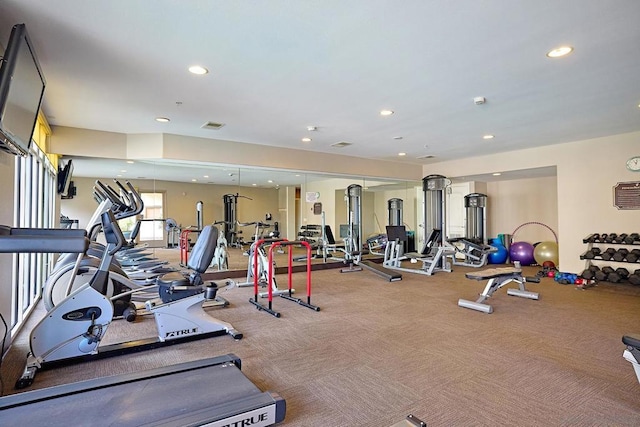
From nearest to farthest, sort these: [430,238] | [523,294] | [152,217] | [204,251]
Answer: [204,251] < [523,294] < [152,217] < [430,238]

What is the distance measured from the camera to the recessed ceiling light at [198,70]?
326cm

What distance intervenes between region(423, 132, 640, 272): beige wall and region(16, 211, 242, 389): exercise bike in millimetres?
6312

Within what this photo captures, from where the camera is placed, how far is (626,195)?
18.7ft

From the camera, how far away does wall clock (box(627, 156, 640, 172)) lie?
557 cm

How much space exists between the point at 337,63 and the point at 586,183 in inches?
218

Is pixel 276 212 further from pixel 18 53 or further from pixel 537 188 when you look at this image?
pixel 537 188

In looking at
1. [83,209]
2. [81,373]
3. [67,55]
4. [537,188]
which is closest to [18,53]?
[67,55]

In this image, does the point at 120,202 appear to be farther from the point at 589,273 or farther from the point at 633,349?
the point at 589,273

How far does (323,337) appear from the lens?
335 centimetres

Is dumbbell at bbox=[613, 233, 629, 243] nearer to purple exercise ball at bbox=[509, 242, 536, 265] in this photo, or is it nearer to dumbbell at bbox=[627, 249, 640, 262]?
dumbbell at bbox=[627, 249, 640, 262]

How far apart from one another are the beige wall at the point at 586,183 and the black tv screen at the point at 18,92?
25.3 feet

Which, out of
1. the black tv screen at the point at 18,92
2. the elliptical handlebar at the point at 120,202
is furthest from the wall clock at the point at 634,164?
the black tv screen at the point at 18,92

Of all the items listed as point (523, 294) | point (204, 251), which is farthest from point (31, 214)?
point (523, 294)

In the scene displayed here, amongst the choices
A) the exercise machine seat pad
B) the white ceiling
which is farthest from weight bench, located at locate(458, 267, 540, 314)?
the exercise machine seat pad
